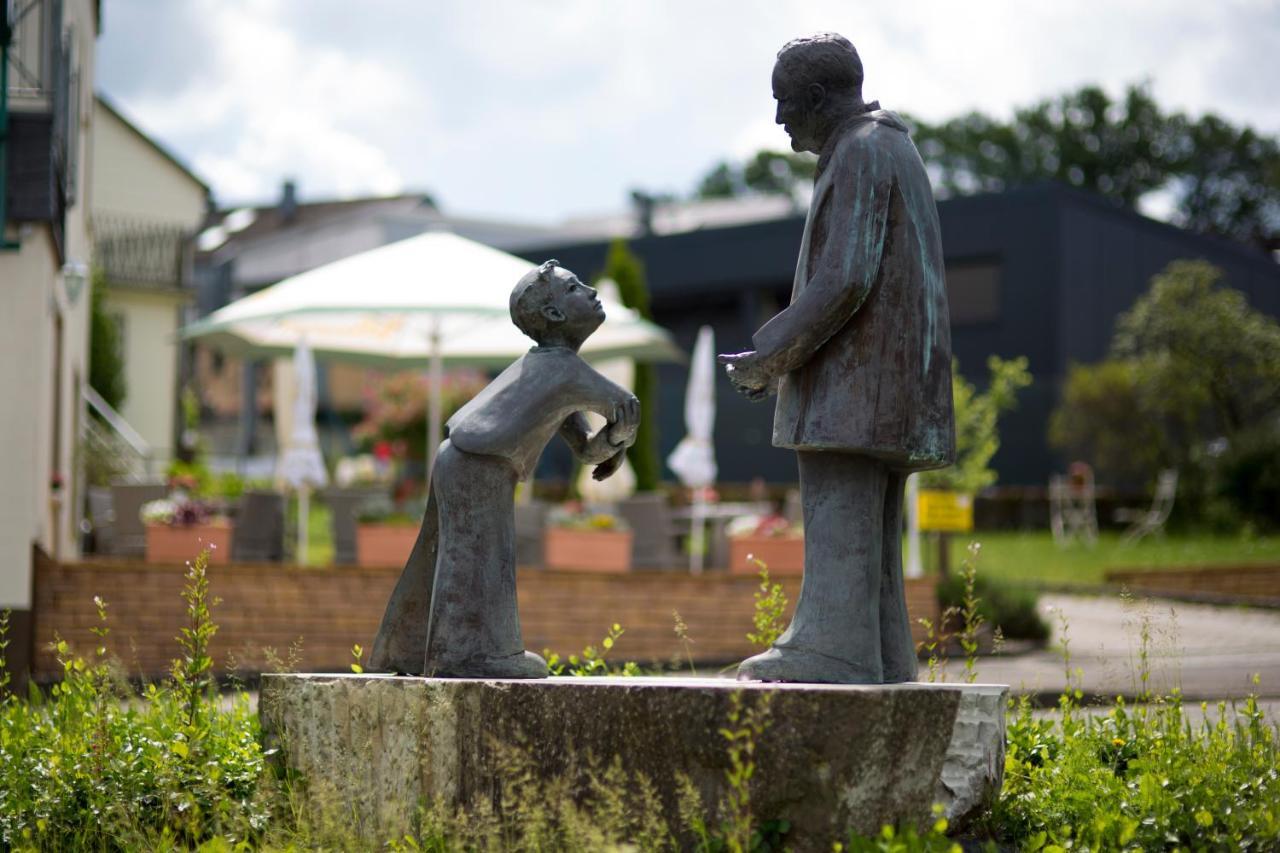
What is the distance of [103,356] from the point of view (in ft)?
87.5

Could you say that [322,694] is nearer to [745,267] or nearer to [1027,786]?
[1027,786]

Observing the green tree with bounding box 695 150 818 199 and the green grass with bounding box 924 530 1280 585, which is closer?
the green grass with bounding box 924 530 1280 585

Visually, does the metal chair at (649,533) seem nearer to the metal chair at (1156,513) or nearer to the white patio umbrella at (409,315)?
the white patio umbrella at (409,315)

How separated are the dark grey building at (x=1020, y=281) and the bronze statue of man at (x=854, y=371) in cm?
2759

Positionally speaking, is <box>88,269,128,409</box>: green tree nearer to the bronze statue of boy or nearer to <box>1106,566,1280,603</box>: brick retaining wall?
<box>1106,566,1280,603</box>: brick retaining wall

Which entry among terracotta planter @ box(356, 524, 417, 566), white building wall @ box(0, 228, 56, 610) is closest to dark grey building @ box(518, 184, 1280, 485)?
terracotta planter @ box(356, 524, 417, 566)

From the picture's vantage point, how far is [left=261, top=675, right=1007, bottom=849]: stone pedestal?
4262 millimetres

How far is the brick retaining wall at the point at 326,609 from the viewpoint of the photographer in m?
10.8

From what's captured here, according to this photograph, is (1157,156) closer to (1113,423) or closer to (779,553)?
(1113,423)

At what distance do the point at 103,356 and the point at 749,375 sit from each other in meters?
23.5

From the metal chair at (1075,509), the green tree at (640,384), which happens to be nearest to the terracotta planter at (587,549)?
the green tree at (640,384)

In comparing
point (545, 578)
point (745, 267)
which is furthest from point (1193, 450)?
point (545, 578)

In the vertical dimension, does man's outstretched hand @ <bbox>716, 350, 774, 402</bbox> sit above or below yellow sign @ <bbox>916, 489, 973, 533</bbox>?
above

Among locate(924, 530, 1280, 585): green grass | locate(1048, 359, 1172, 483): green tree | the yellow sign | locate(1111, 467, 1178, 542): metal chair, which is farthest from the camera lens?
locate(1048, 359, 1172, 483): green tree
